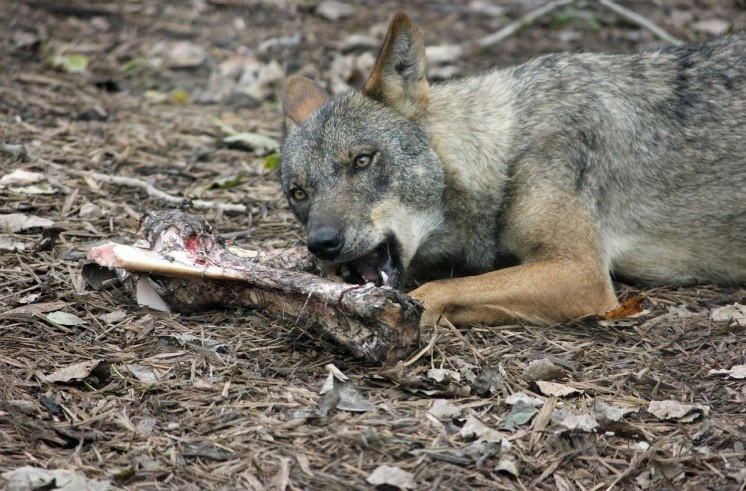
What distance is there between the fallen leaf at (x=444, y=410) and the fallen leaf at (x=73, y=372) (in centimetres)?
165

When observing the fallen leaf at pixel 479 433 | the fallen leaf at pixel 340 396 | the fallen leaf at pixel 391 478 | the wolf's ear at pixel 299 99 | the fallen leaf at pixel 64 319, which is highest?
the wolf's ear at pixel 299 99

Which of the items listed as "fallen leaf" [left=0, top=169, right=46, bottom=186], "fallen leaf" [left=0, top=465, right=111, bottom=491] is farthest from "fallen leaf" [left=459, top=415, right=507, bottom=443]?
"fallen leaf" [left=0, top=169, right=46, bottom=186]

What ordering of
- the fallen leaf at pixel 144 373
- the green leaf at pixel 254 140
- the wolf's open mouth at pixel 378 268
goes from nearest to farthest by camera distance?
the fallen leaf at pixel 144 373 → the wolf's open mouth at pixel 378 268 → the green leaf at pixel 254 140

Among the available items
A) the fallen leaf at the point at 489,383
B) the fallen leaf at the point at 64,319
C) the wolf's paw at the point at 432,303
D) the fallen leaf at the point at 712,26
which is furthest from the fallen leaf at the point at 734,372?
the fallen leaf at the point at 712,26

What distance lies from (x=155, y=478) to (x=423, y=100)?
305 cm

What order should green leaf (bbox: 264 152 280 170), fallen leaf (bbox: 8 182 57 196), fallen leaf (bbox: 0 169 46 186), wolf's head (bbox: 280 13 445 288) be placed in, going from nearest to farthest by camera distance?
wolf's head (bbox: 280 13 445 288) → fallen leaf (bbox: 8 182 57 196) → fallen leaf (bbox: 0 169 46 186) → green leaf (bbox: 264 152 280 170)

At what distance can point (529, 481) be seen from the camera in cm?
321

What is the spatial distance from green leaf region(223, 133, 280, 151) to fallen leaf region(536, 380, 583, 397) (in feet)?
13.5

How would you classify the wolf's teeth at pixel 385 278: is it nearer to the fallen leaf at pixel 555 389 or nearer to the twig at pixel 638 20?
the fallen leaf at pixel 555 389

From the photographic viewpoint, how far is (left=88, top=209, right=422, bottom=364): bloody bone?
379 cm

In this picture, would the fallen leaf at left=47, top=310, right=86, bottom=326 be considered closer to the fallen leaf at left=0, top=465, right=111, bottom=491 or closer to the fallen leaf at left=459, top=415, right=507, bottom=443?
the fallen leaf at left=0, top=465, right=111, bottom=491

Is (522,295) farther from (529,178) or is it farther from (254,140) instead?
(254,140)

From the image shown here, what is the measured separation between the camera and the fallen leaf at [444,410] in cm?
355

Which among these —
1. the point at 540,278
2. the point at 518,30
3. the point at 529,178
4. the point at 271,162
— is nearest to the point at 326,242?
the point at 540,278
